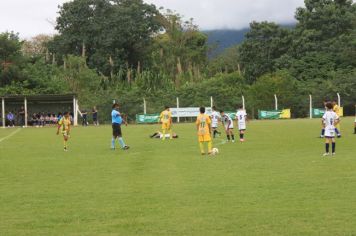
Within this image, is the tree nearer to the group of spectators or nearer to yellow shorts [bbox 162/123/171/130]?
the group of spectators

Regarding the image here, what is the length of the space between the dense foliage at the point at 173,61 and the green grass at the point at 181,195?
136 feet

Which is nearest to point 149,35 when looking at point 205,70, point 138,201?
point 205,70

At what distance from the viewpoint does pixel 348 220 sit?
8.45 m

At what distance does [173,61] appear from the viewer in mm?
75812

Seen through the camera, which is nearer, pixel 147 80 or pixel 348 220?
pixel 348 220

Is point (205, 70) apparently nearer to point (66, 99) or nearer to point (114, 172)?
point (66, 99)

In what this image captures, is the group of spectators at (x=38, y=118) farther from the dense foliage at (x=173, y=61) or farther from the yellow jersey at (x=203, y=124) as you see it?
the yellow jersey at (x=203, y=124)

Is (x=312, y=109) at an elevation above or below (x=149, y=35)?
below

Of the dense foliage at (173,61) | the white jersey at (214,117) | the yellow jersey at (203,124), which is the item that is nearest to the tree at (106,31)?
the dense foliage at (173,61)

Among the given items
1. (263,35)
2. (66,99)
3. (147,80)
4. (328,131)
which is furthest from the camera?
(263,35)

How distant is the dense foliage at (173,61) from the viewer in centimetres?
6094

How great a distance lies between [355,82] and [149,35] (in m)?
29.2

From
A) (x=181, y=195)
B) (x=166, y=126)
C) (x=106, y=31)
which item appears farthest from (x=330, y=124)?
(x=106, y=31)

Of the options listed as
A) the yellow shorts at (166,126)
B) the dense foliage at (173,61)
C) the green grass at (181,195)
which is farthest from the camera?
the dense foliage at (173,61)
